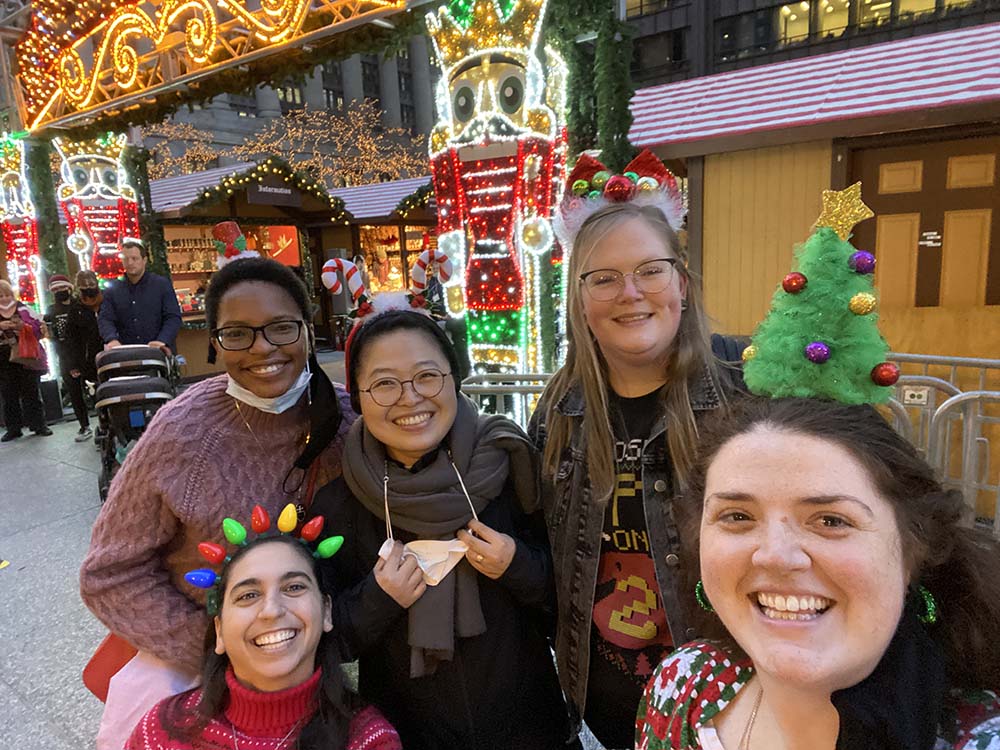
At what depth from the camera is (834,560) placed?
2.82 ft

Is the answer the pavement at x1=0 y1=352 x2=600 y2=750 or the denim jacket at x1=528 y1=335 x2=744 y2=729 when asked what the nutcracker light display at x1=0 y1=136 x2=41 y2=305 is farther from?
the denim jacket at x1=528 y1=335 x2=744 y2=729

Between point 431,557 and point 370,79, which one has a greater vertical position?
point 370,79

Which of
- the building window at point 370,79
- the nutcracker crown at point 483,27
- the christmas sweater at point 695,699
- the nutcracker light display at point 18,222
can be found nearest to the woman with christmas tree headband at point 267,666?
the christmas sweater at point 695,699

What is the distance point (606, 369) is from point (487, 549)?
575 mm

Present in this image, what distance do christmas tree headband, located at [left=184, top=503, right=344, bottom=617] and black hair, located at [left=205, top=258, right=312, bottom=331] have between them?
0.60 metres

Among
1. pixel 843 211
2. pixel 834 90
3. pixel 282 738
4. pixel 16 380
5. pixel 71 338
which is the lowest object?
pixel 282 738

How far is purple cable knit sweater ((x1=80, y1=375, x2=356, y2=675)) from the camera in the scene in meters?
1.64

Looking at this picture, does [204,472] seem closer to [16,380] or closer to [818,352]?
[818,352]

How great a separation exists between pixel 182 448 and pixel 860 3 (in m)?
22.7

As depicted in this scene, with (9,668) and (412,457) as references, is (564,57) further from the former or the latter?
(9,668)

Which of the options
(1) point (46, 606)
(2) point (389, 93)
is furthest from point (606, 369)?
(2) point (389, 93)

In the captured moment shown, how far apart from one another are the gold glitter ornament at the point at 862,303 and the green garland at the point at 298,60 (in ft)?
14.2

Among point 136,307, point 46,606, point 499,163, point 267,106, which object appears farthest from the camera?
point 267,106

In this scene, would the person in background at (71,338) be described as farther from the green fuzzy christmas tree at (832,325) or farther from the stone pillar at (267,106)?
the stone pillar at (267,106)
